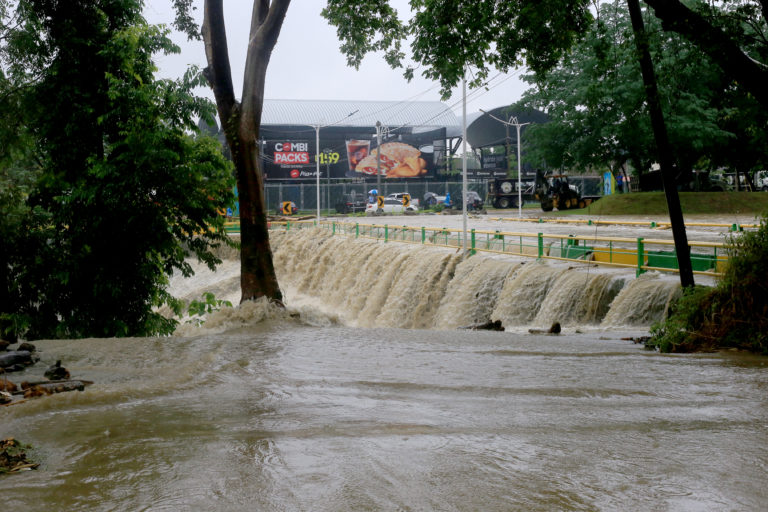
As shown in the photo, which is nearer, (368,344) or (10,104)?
(368,344)

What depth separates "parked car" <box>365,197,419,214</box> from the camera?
5212 cm

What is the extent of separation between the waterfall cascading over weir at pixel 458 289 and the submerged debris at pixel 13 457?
10.4m

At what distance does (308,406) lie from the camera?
5844mm

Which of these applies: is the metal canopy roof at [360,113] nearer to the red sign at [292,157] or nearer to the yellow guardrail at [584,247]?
the red sign at [292,157]

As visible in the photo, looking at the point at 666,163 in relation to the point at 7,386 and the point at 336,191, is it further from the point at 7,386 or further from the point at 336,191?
the point at 336,191

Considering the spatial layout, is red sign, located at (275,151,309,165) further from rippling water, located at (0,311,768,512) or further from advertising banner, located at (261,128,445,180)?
rippling water, located at (0,311,768,512)

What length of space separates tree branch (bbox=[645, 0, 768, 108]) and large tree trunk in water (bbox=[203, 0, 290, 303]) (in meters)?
7.48

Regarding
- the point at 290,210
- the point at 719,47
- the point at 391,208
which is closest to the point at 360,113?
the point at 391,208

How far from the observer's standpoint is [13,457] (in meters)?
4.21

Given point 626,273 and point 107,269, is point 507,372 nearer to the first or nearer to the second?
point 626,273

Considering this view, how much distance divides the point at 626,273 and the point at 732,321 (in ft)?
16.5

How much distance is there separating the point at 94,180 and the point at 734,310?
38.6 ft

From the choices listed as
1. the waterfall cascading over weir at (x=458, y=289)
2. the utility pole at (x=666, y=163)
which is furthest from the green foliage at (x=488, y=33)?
the waterfall cascading over weir at (x=458, y=289)

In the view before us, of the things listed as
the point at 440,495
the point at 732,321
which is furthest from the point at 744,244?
the point at 440,495
